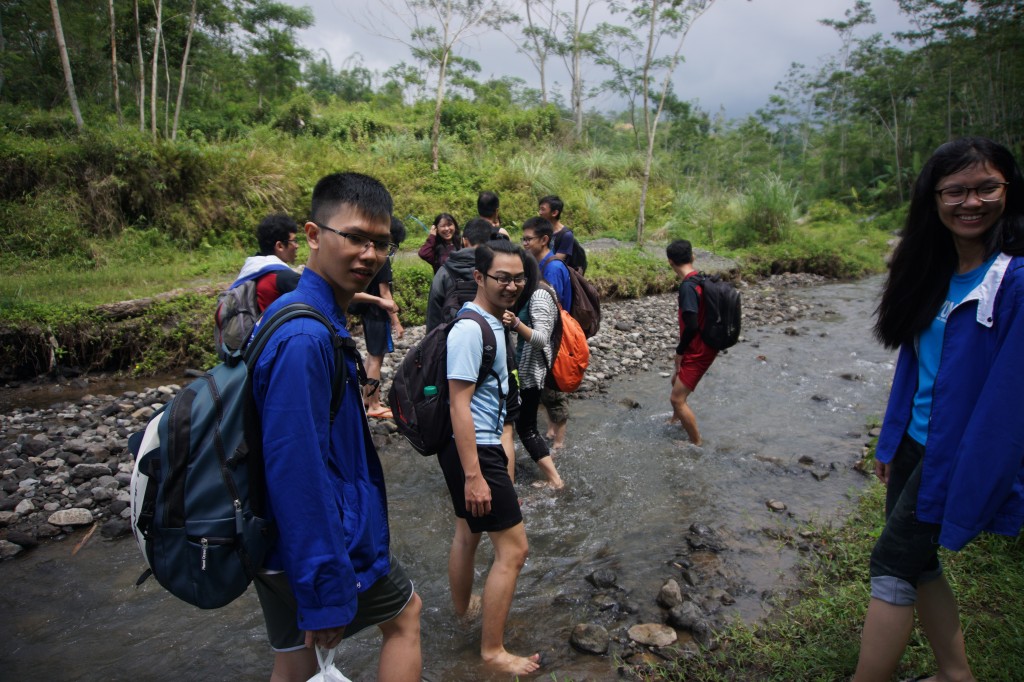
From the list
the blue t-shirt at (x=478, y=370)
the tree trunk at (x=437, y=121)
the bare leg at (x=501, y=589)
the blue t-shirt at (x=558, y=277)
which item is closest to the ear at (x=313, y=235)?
the blue t-shirt at (x=478, y=370)

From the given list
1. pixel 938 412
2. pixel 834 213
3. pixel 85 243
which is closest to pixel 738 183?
pixel 834 213

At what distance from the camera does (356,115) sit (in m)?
21.0

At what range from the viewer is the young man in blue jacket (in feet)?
5.14

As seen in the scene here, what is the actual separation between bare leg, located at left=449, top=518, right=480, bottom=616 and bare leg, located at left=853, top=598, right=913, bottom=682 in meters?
1.60

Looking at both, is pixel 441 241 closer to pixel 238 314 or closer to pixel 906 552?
pixel 238 314

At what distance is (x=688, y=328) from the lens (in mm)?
5293

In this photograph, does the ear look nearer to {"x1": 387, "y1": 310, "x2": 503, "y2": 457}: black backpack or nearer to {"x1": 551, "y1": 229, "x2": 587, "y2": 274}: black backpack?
{"x1": 387, "y1": 310, "x2": 503, "y2": 457}: black backpack

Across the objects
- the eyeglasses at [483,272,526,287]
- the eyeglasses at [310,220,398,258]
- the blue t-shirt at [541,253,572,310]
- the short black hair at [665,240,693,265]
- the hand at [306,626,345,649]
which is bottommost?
the hand at [306,626,345,649]

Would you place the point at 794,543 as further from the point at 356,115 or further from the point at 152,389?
the point at 356,115

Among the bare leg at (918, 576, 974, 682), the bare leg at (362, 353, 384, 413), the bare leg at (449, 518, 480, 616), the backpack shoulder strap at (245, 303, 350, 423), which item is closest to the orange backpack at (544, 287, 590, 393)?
the bare leg at (449, 518, 480, 616)

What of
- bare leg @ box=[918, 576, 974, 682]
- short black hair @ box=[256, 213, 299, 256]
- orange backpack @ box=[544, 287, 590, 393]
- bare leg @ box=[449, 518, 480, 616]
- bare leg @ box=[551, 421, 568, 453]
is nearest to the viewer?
bare leg @ box=[918, 576, 974, 682]

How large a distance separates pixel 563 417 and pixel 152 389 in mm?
4884

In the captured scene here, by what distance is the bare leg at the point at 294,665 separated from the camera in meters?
1.88

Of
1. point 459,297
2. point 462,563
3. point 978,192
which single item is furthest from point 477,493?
point 978,192
